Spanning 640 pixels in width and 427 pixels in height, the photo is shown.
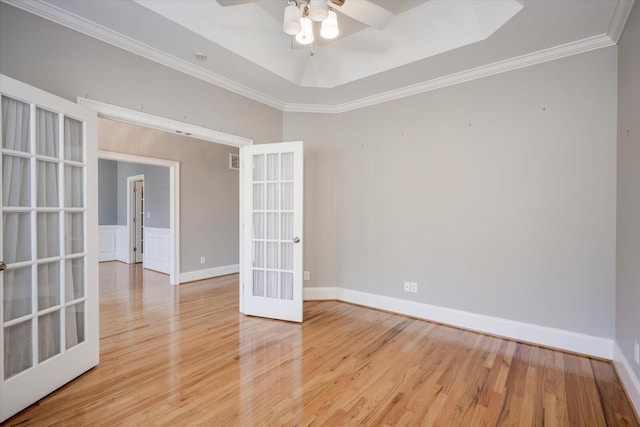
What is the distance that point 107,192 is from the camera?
7.72 meters

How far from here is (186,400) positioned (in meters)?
2.02

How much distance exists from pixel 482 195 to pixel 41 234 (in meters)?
3.79

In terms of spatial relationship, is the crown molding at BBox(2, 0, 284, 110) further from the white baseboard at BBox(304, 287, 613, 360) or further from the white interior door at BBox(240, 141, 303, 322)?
the white baseboard at BBox(304, 287, 613, 360)

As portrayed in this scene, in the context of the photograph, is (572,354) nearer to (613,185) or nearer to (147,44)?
(613,185)

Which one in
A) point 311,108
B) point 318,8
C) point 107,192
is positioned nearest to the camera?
point 318,8

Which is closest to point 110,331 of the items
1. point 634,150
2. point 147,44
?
point 147,44

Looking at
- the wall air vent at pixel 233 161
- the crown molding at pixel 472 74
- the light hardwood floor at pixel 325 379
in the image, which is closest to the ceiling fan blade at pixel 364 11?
the crown molding at pixel 472 74

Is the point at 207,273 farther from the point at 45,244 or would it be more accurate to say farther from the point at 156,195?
the point at 45,244

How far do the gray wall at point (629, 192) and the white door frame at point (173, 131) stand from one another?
11.6 feet

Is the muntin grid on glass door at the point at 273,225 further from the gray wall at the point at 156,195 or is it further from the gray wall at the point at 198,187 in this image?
the gray wall at the point at 156,195

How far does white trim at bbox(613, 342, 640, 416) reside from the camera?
1.91 m

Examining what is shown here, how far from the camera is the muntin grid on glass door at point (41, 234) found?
1.85m

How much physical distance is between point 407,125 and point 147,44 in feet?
9.35

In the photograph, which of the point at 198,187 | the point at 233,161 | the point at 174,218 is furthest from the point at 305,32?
the point at 233,161
